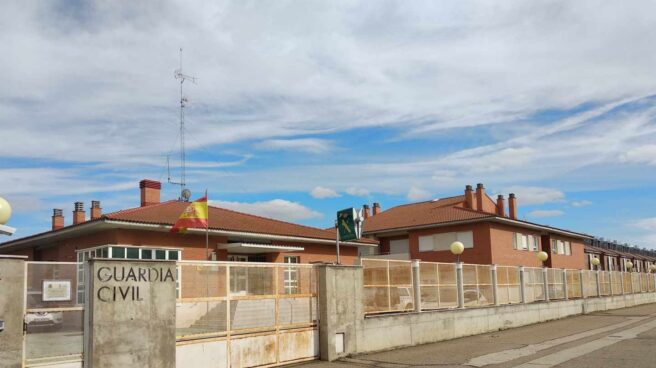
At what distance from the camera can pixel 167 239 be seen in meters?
21.6

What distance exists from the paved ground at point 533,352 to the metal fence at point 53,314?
16.3ft

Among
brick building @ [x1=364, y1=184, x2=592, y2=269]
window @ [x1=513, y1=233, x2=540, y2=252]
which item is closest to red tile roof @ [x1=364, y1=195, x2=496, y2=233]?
brick building @ [x1=364, y1=184, x2=592, y2=269]

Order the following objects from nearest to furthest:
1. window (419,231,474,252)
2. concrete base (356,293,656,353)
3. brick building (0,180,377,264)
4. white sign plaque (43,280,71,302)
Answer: white sign plaque (43,280,71,302), concrete base (356,293,656,353), brick building (0,180,377,264), window (419,231,474,252)

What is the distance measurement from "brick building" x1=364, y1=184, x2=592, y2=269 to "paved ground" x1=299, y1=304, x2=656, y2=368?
17.5 m

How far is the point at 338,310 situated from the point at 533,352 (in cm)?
480

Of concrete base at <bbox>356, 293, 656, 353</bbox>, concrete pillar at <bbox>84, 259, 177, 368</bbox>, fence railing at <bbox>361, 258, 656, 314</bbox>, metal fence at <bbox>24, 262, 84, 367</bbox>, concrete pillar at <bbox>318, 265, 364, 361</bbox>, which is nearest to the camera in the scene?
metal fence at <bbox>24, 262, 84, 367</bbox>

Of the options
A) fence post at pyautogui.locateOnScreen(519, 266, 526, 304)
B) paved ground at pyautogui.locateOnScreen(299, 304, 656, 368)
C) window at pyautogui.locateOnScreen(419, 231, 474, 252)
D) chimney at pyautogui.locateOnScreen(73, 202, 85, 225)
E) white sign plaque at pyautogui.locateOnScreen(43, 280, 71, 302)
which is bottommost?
paved ground at pyautogui.locateOnScreen(299, 304, 656, 368)

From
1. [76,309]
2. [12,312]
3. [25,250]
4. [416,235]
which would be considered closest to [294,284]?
[76,309]

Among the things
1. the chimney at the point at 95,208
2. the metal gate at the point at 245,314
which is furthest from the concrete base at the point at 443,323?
the chimney at the point at 95,208

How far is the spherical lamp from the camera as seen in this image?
27.3 feet

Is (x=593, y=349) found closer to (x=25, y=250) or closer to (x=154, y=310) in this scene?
(x=154, y=310)

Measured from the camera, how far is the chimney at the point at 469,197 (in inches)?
1730

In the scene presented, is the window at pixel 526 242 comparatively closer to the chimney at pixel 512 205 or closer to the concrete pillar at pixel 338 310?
the chimney at pixel 512 205

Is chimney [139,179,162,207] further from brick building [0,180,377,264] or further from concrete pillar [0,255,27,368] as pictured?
concrete pillar [0,255,27,368]
